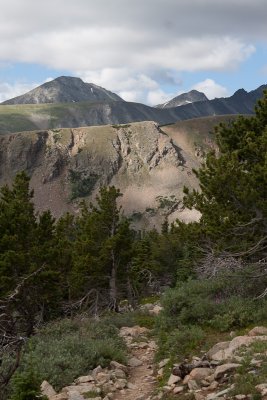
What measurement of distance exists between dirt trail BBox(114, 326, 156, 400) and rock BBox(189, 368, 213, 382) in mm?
1080

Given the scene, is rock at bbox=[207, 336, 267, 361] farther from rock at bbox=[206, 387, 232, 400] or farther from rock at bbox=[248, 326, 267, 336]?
rock at bbox=[206, 387, 232, 400]

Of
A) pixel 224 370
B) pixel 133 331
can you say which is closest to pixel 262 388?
pixel 224 370

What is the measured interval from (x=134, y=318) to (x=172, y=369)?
10.7 metres

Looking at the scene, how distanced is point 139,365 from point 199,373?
3882 millimetres

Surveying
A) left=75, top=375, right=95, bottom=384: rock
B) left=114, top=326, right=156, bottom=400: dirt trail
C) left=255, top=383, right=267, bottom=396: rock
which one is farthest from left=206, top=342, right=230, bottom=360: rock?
left=75, top=375, right=95, bottom=384: rock

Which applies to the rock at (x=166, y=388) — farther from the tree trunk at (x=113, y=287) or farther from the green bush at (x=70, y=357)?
the tree trunk at (x=113, y=287)

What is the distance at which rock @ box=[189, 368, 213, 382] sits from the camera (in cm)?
962

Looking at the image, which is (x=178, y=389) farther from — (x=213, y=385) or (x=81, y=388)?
(x=81, y=388)

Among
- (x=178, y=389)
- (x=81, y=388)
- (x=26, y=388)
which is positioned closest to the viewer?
(x=26, y=388)

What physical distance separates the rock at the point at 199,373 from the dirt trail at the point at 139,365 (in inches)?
42.5

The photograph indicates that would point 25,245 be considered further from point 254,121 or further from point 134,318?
point 254,121

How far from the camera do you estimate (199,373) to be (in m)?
9.73

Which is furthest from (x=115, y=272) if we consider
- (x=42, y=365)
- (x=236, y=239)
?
(x=42, y=365)

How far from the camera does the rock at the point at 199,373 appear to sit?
9.62 meters
